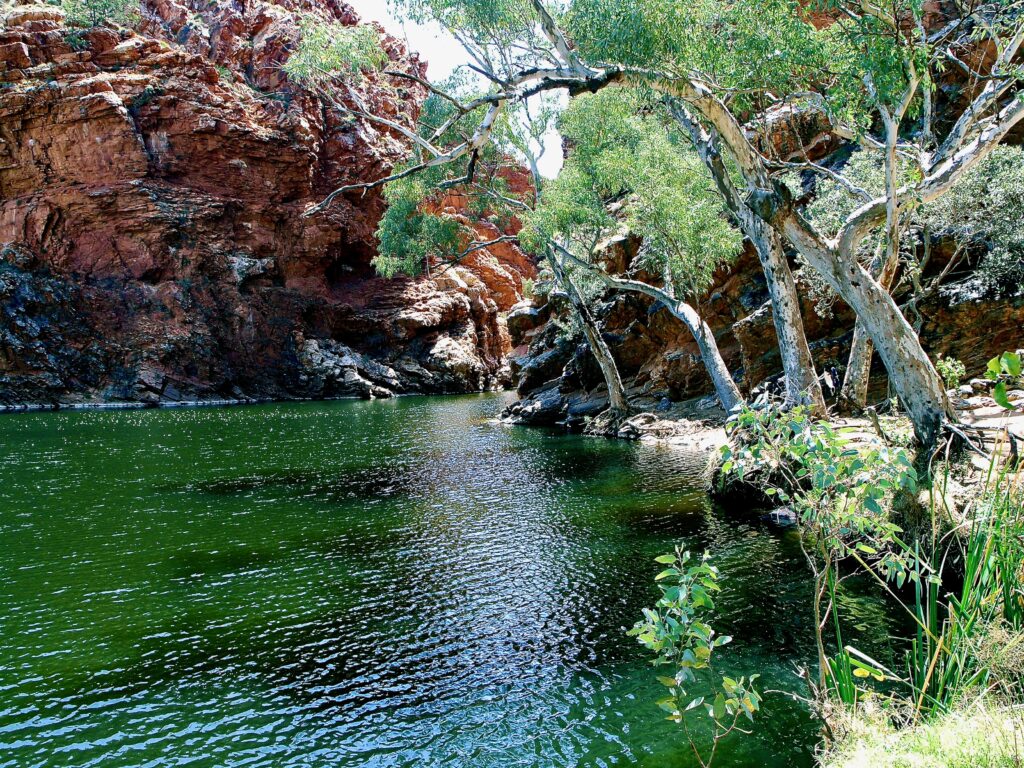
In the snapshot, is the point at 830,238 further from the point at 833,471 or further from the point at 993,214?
the point at 833,471

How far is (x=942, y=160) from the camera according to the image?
497 inches

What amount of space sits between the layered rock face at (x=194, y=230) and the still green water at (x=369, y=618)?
39095 millimetres

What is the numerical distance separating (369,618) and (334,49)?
1671 centimetres

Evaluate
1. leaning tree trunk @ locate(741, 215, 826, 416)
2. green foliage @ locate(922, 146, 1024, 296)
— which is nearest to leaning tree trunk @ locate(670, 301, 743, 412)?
leaning tree trunk @ locate(741, 215, 826, 416)

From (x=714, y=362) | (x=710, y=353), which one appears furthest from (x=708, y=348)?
(x=714, y=362)

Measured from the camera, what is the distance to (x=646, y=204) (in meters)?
21.0

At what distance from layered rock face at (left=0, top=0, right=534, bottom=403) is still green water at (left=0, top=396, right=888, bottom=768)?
128ft

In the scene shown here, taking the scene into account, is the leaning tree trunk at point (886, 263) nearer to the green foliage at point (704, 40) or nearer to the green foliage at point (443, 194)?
the green foliage at point (704, 40)

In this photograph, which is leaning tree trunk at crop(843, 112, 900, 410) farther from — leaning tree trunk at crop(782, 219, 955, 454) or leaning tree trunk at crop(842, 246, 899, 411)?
leaning tree trunk at crop(782, 219, 955, 454)

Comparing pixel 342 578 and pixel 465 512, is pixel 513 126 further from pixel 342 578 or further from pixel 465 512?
pixel 342 578

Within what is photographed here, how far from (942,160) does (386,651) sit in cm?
1389

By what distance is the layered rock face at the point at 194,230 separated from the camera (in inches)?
2084

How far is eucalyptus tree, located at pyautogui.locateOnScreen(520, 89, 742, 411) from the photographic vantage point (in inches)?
818

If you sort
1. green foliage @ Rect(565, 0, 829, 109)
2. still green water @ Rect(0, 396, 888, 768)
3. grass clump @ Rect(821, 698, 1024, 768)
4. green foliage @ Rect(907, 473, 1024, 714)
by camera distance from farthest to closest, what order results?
green foliage @ Rect(565, 0, 829, 109) < still green water @ Rect(0, 396, 888, 768) < green foliage @ Rect(907, 473, 1024, 714) < grass clump @ Rect(821, 698, 1024, 768)
